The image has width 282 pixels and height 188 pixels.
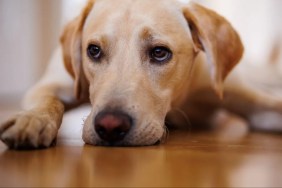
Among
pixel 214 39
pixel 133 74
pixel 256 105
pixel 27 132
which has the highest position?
pixel 214 39

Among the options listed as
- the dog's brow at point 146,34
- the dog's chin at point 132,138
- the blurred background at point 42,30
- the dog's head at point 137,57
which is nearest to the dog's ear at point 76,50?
the dog's head at point 137,57

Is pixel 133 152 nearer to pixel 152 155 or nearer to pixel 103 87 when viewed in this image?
pixel 152 155

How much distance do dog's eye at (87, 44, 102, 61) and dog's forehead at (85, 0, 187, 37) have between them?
2.7 inches

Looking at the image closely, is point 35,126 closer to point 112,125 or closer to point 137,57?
point 112,125

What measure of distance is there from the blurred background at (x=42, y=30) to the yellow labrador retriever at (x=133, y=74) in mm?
1988

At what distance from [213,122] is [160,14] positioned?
96cm

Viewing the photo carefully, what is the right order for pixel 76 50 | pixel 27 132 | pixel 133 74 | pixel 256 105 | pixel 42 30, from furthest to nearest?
pixel 42 30 → pixel 256 105 → pixel 76 50 → pixel 133 74 → pixel 27 132

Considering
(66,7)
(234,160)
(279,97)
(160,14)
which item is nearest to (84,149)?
(234,160)

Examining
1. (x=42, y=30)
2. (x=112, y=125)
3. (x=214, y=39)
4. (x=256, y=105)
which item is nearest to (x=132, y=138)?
(x=112, y=125)

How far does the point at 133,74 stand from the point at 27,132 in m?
0.44

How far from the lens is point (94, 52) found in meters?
2.09

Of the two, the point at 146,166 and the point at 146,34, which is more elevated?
the point at 146,34

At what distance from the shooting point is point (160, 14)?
2109mm

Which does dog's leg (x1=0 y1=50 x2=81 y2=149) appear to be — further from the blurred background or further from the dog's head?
the blurred background
